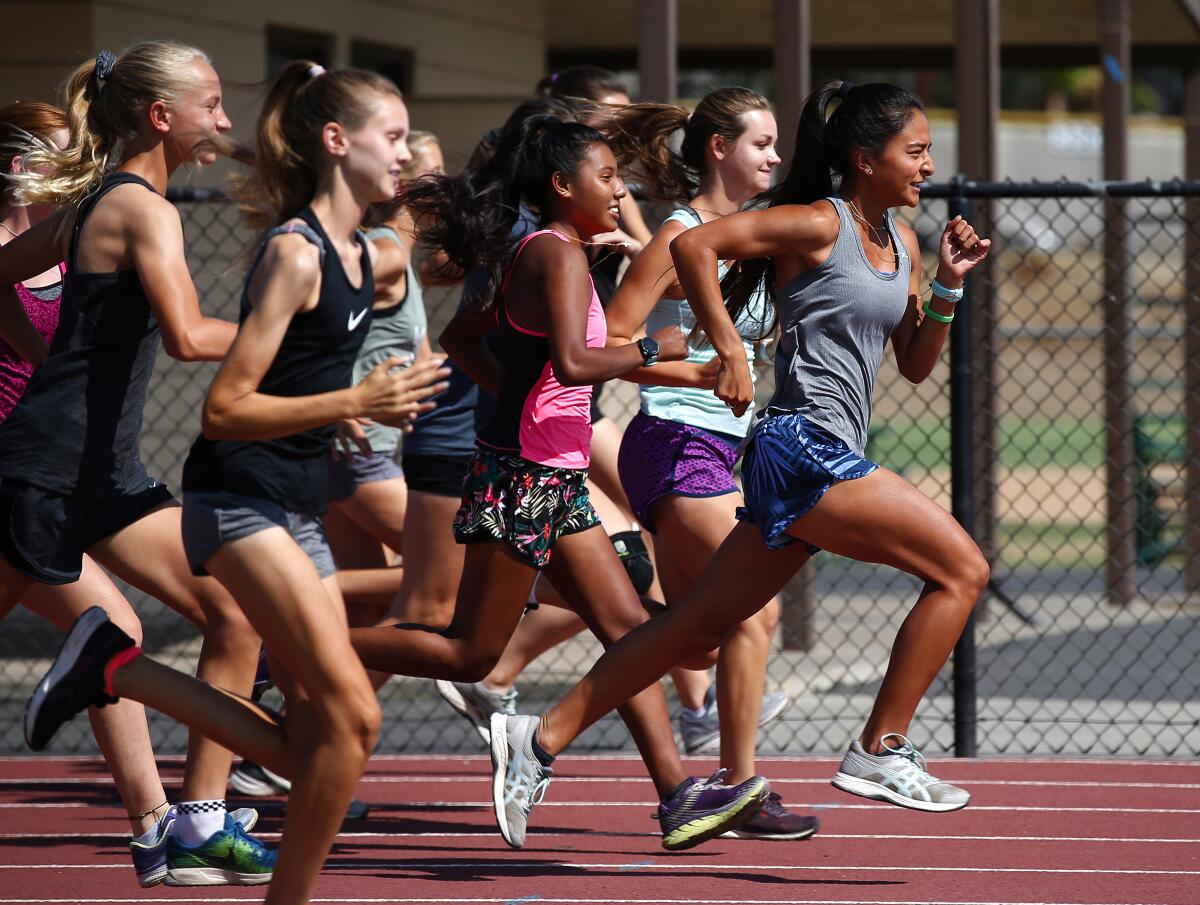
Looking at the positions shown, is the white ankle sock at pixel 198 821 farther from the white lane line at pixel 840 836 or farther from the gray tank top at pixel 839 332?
the gray tank top at pixel 839 332

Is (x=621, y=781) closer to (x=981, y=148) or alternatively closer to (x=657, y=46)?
Answer: (x=657, y=46)

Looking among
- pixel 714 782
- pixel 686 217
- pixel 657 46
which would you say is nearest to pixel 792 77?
pixel 657 46

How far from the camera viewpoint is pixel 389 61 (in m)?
12.2

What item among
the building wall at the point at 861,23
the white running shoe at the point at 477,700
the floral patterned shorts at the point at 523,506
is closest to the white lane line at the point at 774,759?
the white running shoe at the point at 477,700

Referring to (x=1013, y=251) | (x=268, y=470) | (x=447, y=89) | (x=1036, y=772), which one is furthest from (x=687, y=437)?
(x=1013, y=251)

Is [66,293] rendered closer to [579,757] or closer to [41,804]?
[41,804]

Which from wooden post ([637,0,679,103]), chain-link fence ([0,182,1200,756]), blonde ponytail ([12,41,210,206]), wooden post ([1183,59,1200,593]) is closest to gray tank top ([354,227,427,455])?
chain-link fence ([0,182,1200,756])

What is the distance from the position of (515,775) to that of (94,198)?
1.82 meters

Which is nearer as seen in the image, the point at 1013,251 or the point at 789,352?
the point at 789,352

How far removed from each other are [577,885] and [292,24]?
24.3 ft

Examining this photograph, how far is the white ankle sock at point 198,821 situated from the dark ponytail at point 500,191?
1.55m

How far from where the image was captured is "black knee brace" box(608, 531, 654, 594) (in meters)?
5.72

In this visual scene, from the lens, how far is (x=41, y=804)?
6164 millimetres

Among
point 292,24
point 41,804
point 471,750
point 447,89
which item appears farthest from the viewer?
point 447,89
